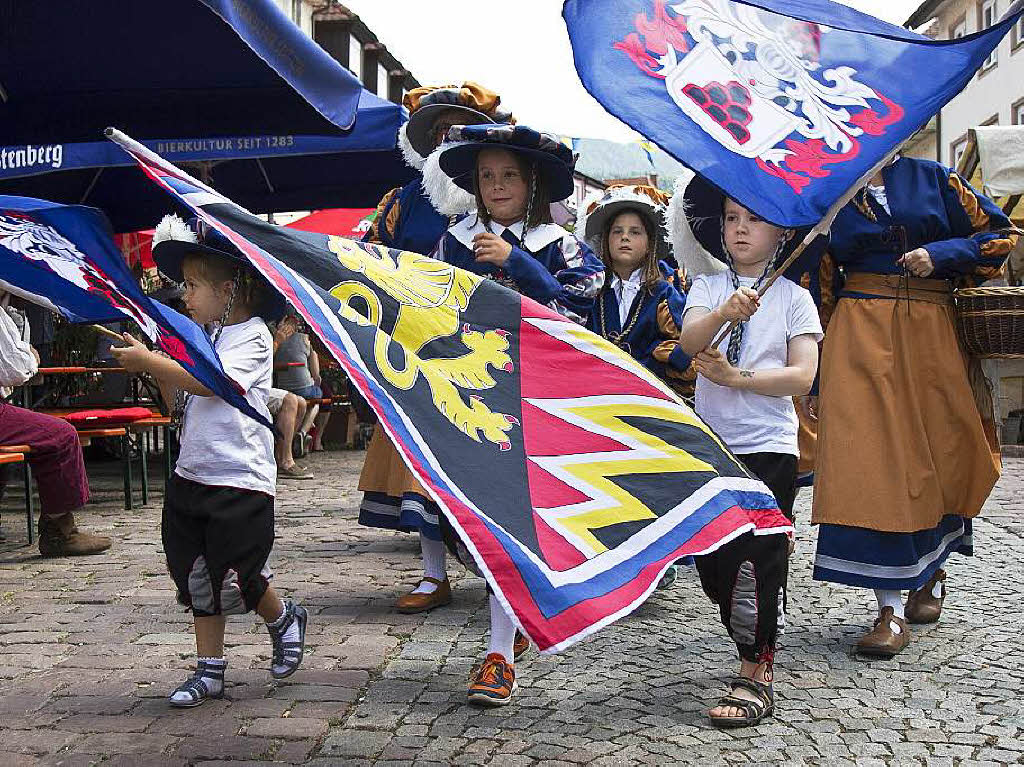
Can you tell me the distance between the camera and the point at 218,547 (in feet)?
12.8

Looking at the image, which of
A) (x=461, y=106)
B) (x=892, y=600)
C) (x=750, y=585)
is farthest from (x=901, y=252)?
(x=461, y=106)

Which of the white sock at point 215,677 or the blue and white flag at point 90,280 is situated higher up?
the blue and white flag at point 90,280

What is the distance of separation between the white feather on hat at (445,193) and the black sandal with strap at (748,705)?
7.09ft

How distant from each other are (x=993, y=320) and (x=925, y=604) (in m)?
1.21

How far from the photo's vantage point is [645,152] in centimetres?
991

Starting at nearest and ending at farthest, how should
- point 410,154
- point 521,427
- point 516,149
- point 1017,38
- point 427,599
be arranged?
point 521,427
point 516,149
point 427,599
point 410,154
point 1017,38

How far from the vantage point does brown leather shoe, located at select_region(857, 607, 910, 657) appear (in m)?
4.57

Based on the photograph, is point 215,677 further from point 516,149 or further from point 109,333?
point 516,149

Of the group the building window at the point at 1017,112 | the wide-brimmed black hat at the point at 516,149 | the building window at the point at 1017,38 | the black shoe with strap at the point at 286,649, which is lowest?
the black shoe with strap at the point at 286,649

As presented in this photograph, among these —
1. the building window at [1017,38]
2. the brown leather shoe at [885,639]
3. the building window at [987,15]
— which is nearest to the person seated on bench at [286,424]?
the brown leather shoe at [885,639]

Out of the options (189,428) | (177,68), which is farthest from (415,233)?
(189,428)

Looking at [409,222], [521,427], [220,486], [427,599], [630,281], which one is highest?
[409,222]

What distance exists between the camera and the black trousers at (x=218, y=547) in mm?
3924

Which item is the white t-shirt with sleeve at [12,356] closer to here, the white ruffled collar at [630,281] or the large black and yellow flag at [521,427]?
the white ruffled collar at [630,281]
